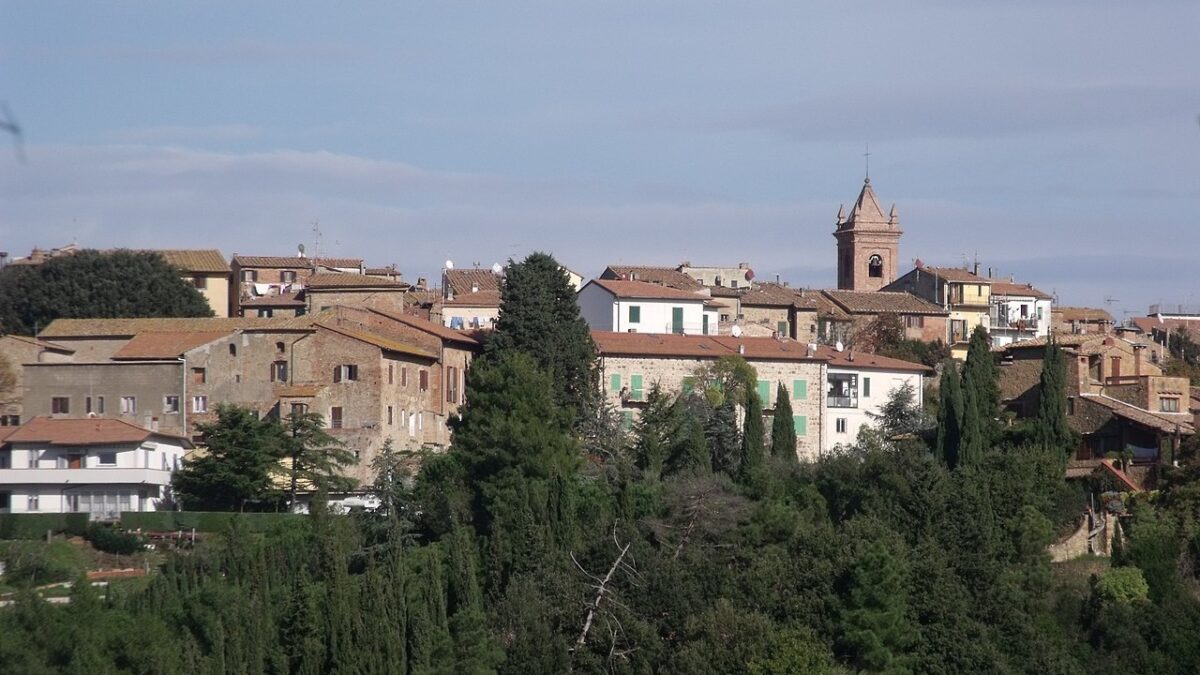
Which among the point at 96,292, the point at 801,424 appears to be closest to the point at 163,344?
the point at 96,292

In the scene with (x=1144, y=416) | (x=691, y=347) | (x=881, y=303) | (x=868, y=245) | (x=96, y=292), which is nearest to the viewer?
(x=1144, y=416)

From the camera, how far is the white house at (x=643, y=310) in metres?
57.9

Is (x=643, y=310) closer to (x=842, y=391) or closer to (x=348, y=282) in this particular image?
(x=842, y=391)

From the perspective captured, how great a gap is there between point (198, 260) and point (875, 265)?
29.0m

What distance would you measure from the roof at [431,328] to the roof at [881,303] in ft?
52.6

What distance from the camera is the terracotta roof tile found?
6531cm

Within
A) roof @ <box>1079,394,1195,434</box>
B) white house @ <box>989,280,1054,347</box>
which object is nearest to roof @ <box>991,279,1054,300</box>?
white house @ <box>989,280,1054,347</box>

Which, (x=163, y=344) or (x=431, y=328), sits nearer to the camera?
(x=163, y=344)

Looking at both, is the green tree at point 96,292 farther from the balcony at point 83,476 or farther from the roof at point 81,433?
the balcony at point 83,476

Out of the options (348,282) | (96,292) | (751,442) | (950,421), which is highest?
(348,282)

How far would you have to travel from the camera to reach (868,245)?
8200 cm

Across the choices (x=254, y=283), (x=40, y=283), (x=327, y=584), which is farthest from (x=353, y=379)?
(x=254, y=283)

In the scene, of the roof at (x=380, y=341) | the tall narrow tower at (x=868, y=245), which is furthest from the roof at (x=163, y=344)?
the tall narrow tower at (x=868, y=245)

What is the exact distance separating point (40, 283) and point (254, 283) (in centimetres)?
910
